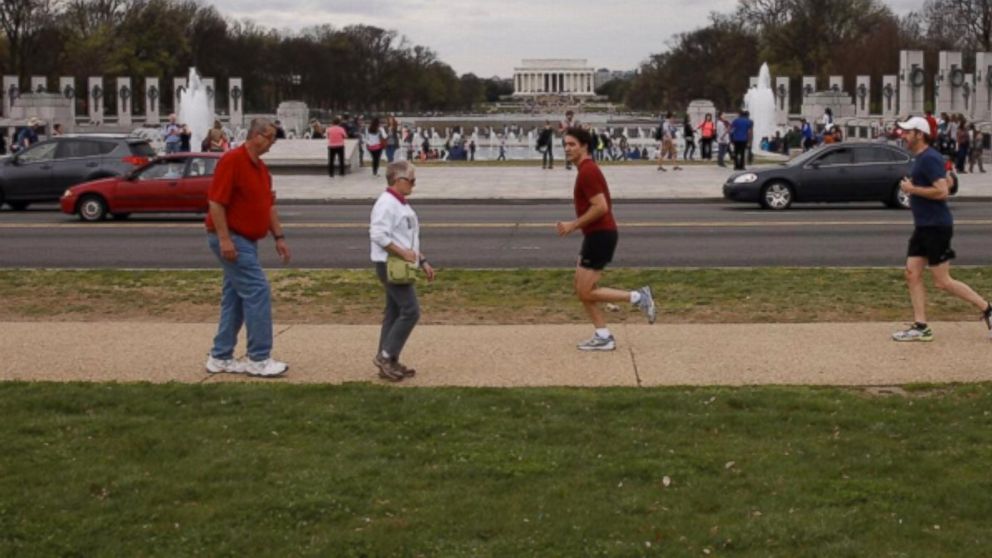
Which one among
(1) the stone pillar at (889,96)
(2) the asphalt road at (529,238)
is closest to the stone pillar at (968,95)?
(1) the stone pillar at (889,96)

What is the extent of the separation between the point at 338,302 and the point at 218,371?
397cm

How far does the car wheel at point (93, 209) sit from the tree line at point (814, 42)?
260 feet

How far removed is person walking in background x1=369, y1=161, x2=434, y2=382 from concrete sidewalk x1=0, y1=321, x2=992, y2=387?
8.5 inches

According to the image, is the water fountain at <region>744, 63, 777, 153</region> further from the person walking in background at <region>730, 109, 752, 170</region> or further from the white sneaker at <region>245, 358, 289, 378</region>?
Result: the white sneaker at <region>245, 358, 289, 378</region>

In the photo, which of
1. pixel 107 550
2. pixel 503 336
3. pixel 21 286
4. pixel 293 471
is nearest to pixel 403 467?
pixel 293 471

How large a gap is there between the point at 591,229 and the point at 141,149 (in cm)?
2013

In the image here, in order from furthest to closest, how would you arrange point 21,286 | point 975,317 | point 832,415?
1. point 21,286
2. point 975,317
3. point 832,415

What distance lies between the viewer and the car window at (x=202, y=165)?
25.0 meters

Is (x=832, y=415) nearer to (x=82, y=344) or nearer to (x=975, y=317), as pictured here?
(x=975, y=317)

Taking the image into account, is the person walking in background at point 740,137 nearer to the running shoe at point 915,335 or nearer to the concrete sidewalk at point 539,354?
the concrete sidewalk at point 539,354

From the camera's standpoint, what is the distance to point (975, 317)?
41.1 ft

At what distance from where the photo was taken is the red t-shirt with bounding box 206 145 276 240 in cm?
962

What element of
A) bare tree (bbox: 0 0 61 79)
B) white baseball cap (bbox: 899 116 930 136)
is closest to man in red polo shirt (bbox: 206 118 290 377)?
white baseball cap (bbox: 899 116 930 136)

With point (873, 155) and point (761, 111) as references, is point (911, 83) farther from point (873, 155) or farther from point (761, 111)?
point (873, 155)
